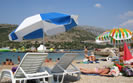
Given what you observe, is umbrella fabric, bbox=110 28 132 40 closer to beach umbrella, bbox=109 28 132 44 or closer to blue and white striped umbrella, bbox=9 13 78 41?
beach umbrella, bbox=109 28 132 44

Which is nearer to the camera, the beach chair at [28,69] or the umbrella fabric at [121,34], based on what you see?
the beach chair at [28,69]

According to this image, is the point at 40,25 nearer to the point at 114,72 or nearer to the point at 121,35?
the point at 114,72

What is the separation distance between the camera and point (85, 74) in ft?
23.5

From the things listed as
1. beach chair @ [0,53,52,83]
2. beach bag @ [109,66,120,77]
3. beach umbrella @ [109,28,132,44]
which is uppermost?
beach umbrella @ [109,28,132,44]

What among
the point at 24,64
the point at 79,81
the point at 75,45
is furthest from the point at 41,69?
the point at 75,45

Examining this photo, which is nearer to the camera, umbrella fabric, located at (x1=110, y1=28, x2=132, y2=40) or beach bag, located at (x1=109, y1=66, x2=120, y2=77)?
beach bag, located at (x1=109, y1=66, x2=120, y2=77)

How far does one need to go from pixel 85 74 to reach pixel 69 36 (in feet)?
386

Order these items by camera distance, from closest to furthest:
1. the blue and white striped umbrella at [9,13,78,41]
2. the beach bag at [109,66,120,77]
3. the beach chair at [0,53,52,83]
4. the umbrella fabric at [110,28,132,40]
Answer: the beach chair at [0,53,52,83] → the blue and white striped umbrella at [9,13,78,41] → the beach bag at [109,66,120,77] → the umbrella fabric at [110,28,132,40]

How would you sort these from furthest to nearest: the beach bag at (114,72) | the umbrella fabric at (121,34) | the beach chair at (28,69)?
1. the umbrella fabric at (121,34)
2. the beach bag at (114,72)
3. the beach chair at (28,69)

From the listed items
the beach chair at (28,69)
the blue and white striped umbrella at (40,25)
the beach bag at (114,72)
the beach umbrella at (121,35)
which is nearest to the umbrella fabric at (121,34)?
the beach umbrella at (121,35)

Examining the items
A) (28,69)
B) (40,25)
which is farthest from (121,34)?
(28,69)

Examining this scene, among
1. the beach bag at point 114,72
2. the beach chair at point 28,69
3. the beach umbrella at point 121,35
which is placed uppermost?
the beach umbrella at point 121,35

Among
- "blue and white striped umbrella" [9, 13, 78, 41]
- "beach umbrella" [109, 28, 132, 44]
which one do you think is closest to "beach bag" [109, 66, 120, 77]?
"blue and white striped umbrella" [9, 13, 78, 41]

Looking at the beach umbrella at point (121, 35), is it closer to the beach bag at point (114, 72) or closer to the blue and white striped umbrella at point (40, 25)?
the beach bag at point (114, 72)
